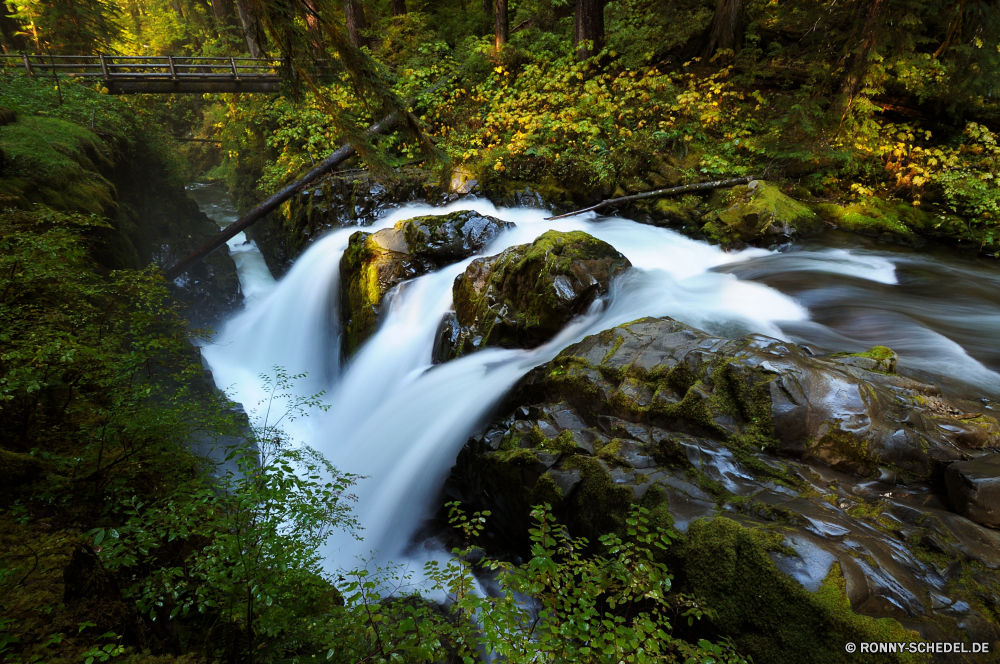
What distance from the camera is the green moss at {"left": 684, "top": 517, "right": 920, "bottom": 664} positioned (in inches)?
Answer: 93.8

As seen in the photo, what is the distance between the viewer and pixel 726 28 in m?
10.7

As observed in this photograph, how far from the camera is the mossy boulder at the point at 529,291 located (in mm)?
6094

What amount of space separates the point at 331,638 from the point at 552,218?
815 centimetres

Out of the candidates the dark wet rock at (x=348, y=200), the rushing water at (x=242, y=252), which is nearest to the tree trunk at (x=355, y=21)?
the dark wet rock at (x=348, y=200)

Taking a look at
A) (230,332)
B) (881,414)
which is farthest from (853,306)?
(230,332)

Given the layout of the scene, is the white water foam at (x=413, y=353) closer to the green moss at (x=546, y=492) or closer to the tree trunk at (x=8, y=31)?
the green moss at (x=546, y=492)

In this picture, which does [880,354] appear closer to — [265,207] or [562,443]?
[562,443]

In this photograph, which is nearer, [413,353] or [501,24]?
[413,353]

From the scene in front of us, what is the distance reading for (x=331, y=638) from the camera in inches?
96.8

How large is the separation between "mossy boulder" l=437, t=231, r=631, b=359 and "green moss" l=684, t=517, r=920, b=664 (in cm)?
349

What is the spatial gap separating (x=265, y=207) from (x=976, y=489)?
12915 millimetres

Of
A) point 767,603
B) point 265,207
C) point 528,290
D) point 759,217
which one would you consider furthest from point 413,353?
point 265,207

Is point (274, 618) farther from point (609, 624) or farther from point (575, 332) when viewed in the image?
point (575, 332)

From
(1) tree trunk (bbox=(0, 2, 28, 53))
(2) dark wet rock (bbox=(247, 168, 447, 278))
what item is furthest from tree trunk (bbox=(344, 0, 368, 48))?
(1) tree trunk (bbox=(0, 2, 28, 53))
